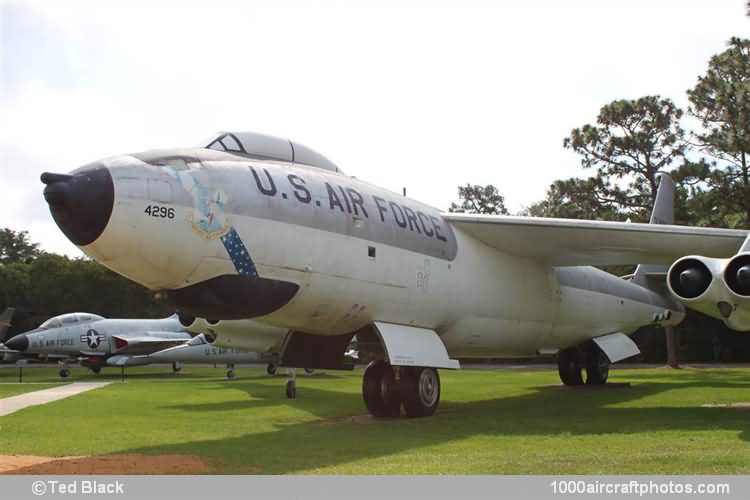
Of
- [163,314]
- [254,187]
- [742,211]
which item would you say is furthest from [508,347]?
[163,314]

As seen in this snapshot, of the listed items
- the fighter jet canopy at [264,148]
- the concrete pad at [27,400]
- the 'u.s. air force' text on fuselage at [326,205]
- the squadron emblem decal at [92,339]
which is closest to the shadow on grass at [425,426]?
the 'u.s. air force' text on fuselage at [326,205]

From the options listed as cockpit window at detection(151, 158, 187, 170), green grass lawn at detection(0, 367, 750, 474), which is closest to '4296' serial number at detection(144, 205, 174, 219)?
cockpit window at detection(151, 158, 187, 170)

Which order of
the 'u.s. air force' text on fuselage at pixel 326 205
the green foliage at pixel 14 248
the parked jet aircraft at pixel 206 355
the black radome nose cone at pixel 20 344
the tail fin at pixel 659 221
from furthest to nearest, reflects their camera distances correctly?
the green foliage at pixel 14 248
the black radome nose cone at pixel 20 344
the parked jet aircraft at pixel 206 355
the tail fin at pixel 659 221
the 'u.s. air force' text on fuselage at pixel 326 205

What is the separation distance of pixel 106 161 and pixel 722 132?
92.4 ft

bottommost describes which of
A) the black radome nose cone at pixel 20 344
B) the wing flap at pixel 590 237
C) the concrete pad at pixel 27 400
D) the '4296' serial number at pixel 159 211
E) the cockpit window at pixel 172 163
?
the concrete pad at pixel 27 400

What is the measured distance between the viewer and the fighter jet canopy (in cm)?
1059

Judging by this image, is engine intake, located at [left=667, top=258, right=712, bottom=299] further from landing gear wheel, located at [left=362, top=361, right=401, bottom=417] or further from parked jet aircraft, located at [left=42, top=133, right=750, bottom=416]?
landing gear wheel, located at [left=362, top=361, right=401, bottom=417]

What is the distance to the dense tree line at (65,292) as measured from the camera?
191ft

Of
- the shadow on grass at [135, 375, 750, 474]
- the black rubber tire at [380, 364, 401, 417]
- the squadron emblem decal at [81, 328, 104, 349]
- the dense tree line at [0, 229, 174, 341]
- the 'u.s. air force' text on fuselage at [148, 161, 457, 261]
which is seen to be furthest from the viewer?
the dense tree line at [0, 229, 174, 341]

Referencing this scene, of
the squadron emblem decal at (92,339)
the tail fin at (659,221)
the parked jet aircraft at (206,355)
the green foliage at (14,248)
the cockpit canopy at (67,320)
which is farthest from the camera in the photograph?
the green foliage at (14,248)

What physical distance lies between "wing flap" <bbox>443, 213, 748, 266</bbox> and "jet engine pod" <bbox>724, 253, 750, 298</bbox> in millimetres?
3524

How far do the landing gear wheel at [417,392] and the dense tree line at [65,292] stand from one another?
48.5 metres

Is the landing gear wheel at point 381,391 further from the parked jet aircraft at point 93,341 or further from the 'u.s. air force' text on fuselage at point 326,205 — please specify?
the parked jet aircraft at point 93,341

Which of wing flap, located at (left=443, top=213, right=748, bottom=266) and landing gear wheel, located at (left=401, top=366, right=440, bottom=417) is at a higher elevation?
wing flap, located at (left=443, top=213, right=748, bottom=266)
